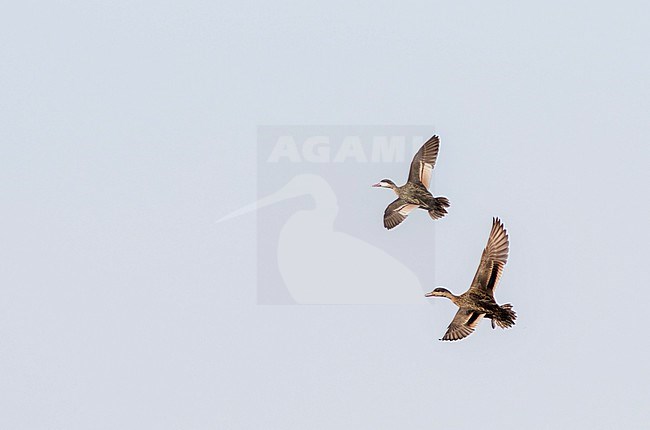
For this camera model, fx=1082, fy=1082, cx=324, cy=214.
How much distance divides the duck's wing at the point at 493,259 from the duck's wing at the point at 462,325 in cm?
40

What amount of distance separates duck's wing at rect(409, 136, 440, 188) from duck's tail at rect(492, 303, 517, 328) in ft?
5.88

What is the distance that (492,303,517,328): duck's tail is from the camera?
30.0 feet

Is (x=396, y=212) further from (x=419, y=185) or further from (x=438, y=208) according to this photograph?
(x=438, y=208)

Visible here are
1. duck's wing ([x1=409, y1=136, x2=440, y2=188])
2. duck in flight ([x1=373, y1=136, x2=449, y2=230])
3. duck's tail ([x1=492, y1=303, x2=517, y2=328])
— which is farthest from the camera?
duck's wing ([x1=409, y1=136, x2=440, y2=188])

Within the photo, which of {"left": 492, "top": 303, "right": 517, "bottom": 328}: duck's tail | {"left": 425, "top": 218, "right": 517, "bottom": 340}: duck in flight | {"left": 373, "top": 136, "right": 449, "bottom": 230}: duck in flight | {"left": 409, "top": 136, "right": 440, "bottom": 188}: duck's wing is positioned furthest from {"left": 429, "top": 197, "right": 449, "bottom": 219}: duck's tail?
{"left": 492, "top": 303, "right": 517, "bottom": 328}: duck's tail

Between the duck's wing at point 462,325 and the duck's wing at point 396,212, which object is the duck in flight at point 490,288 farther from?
the duck's wing at point 396,212

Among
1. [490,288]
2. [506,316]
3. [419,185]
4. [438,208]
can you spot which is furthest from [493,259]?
[419,185]

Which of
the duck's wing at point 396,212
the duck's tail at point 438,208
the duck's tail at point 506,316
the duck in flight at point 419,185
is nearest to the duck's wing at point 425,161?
the duck in flight at point 419,185

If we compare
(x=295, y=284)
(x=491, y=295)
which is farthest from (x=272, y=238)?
(x=491, y=295)

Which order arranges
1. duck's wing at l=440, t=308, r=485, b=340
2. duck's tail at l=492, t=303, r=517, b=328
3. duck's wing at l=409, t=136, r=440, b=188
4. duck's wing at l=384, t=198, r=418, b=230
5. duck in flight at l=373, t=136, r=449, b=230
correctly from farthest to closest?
duck's wing at l=384, t=198, r=418, b=230, duck's wing at l=409, t=136, r=440, b=188, duck in flight at l=373, t=136, r=449, b=230, duck's wing at l=440, t=308, r=485, b=340, duck's tail at l=492, t=303, r=517, b=328

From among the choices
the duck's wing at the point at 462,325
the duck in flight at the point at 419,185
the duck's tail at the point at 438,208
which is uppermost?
the duck in flight at the point at 419,185

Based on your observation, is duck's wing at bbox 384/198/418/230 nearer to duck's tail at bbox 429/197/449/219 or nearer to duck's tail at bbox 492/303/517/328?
duck's tail at bbox 429/197/449/219

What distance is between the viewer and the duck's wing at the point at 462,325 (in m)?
9.71

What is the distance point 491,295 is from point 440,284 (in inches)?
126
